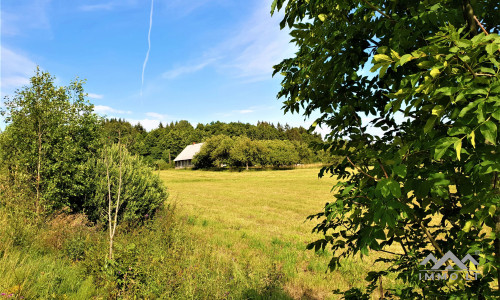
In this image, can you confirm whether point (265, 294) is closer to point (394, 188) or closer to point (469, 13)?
point (394, 188)

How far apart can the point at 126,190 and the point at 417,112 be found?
966 cm

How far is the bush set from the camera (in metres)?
9.05

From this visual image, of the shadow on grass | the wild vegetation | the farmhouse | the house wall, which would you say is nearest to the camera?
the shadow on grass

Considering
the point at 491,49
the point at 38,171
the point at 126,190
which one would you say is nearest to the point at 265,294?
the point at 491,49

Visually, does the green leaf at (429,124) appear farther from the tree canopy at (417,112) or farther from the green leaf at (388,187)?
the green leaf at (388,187)

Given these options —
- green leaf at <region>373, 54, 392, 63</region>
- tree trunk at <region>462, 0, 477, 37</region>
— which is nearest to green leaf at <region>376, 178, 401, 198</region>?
green leaf at <region>373, 54, 392, 63</region>

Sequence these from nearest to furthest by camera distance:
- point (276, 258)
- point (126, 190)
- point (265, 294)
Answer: point (265, 294)
point (276, 258)
point (126, 190)

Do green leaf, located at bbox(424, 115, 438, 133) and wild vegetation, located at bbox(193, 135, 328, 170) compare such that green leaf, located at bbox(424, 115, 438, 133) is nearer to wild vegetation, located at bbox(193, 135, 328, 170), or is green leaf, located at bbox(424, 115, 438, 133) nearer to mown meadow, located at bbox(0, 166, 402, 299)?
mown meadow, located at bbox(0, 166, 402, 299)

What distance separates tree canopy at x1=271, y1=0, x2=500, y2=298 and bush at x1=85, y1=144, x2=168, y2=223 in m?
8.20

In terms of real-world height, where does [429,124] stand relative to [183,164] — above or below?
above

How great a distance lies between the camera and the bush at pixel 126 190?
29.7ft

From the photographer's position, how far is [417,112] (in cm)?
185

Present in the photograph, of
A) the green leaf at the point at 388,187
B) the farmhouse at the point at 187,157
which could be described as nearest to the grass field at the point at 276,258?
the green leaf at the point at 388,187

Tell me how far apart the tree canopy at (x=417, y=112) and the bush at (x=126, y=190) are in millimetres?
8204
